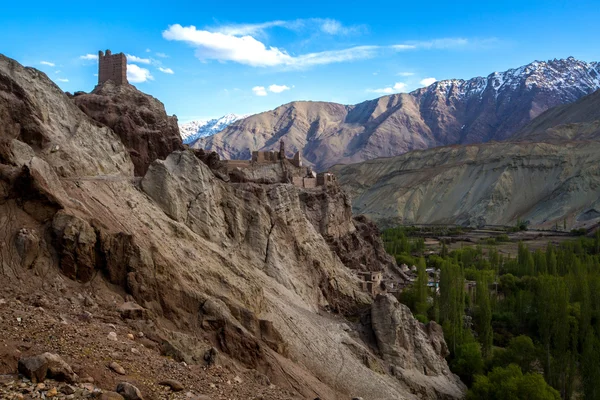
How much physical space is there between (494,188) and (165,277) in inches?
4965

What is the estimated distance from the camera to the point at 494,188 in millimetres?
133625

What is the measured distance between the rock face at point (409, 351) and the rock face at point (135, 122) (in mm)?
15094

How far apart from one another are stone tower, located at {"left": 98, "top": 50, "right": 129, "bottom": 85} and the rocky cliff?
4758mm

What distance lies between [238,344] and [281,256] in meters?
11.5

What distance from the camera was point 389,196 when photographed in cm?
14688

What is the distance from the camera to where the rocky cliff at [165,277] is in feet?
46.6

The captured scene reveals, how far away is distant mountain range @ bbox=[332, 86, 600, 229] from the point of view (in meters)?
124

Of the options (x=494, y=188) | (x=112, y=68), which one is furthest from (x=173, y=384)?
(x=494, y=188)

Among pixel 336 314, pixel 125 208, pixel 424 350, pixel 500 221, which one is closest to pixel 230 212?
pixel 125 208

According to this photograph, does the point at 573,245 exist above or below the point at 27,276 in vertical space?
below

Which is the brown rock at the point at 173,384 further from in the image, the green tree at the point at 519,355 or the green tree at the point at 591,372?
the green tree at the point at 519,355

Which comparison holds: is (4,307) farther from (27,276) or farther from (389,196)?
(389,196)

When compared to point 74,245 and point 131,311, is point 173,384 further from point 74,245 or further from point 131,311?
point 74,245

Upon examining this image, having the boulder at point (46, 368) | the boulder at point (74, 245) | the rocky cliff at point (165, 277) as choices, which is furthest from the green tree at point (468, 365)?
the boulder at point (46, 368)
